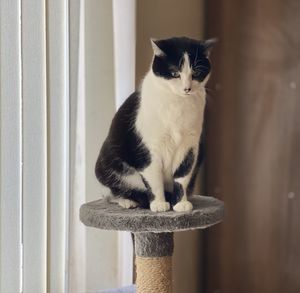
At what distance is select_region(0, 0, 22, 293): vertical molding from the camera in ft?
4.00

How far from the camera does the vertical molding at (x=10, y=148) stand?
122cm

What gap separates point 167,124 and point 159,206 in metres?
0.17

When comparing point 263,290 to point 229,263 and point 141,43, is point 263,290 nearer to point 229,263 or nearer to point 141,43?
point 229,263

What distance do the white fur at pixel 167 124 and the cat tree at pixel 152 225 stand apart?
0.04m

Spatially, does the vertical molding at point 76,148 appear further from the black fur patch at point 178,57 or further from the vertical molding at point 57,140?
the black fur patch at point 178,57

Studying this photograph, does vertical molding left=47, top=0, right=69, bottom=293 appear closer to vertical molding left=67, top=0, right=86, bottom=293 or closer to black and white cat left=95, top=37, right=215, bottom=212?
vertical molding left=67, top=0, right=86, bottom=293

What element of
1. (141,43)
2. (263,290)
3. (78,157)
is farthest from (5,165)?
(263,290)

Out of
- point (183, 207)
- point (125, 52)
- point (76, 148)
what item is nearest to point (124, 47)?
point (125, 52)

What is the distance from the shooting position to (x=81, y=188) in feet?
4.53

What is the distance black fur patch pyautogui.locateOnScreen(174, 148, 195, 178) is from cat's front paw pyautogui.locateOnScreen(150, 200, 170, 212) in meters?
0.07

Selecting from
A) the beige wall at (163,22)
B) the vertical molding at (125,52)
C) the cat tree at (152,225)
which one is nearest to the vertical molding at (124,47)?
the vertical molding at (125,52)

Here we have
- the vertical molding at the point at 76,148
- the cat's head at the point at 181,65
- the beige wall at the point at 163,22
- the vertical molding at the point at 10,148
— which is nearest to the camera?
the cat's head at the point at 181,65

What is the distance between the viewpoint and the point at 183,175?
3.52 feet

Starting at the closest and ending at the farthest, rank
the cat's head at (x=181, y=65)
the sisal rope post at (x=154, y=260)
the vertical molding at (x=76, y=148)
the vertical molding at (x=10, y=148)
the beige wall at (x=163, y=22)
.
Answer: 1. the cat's head at (x=181, y=65)
2. the sisal rope post at (x=154, y=260)
3. the vertical molding at (x=10, y=148)
4. the vertical molding at (x=76, y=148)
5. the beige wall at (x=163, y=22)
